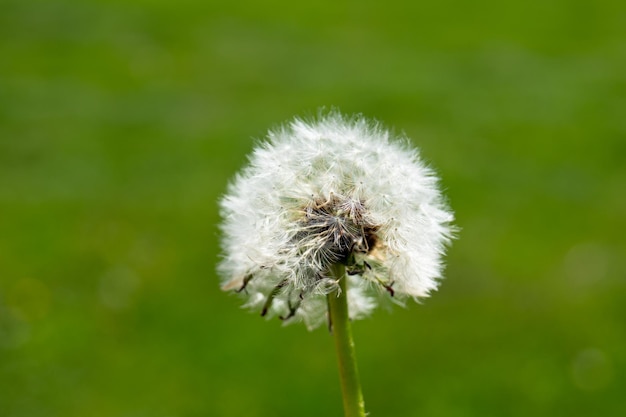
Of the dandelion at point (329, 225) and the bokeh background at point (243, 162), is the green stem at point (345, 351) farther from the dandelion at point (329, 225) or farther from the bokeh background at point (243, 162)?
the bokeh background at point (243, 162)

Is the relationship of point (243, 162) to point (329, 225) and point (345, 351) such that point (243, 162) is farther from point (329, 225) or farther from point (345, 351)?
point (345, 351)

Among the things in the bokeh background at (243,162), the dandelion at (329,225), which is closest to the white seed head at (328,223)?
the dandelion at (329,225)

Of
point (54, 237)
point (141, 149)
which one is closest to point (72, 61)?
point (141, 149)

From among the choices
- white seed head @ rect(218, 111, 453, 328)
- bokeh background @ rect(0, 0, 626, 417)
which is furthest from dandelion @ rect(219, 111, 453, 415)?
bokeh background @ rect(0, 0, 626, 417)

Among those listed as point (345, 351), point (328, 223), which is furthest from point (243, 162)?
point (345, 351)

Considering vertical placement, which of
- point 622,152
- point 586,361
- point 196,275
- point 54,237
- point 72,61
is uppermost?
point 72,61

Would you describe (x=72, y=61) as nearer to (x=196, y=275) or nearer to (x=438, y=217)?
(x=196, y=275)
